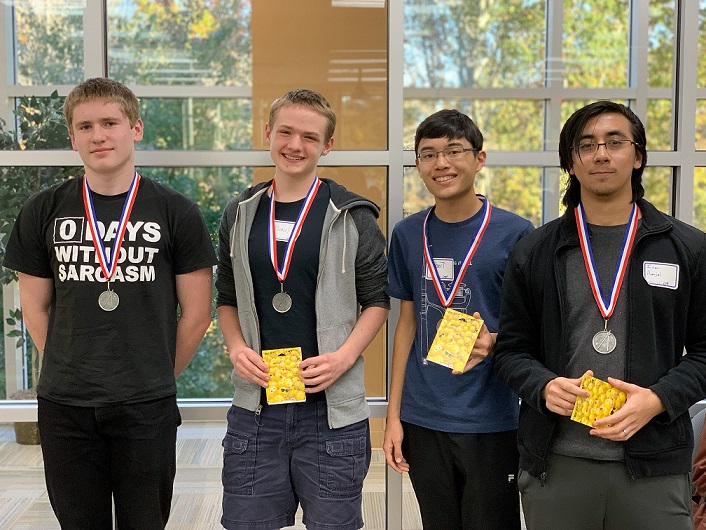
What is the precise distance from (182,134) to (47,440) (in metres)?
1.25

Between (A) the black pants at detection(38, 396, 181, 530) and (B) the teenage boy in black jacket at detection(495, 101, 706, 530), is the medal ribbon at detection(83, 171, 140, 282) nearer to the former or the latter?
(A) the black pants at detection(38, 396, 181, 530)

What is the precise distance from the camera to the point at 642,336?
5.91 feet

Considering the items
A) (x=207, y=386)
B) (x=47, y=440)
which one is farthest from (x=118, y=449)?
(x=207, y=386)

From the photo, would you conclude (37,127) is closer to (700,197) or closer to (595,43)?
(595,43)

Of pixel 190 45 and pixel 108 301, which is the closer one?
pixel 108 301

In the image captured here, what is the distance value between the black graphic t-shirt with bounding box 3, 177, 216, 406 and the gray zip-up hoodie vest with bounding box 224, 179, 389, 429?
0.57 feet

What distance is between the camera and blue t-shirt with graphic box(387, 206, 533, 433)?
2082 millimetres

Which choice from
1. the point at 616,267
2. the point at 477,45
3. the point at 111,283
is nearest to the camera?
the point at 616,267

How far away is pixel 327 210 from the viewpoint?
2.16m

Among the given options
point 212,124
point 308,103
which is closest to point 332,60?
point 212,124

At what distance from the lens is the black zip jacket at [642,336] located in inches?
70.0

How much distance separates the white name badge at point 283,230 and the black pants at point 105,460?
63 centimetres

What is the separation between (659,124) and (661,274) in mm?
1283

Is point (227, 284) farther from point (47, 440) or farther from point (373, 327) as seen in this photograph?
point (47, 440)
